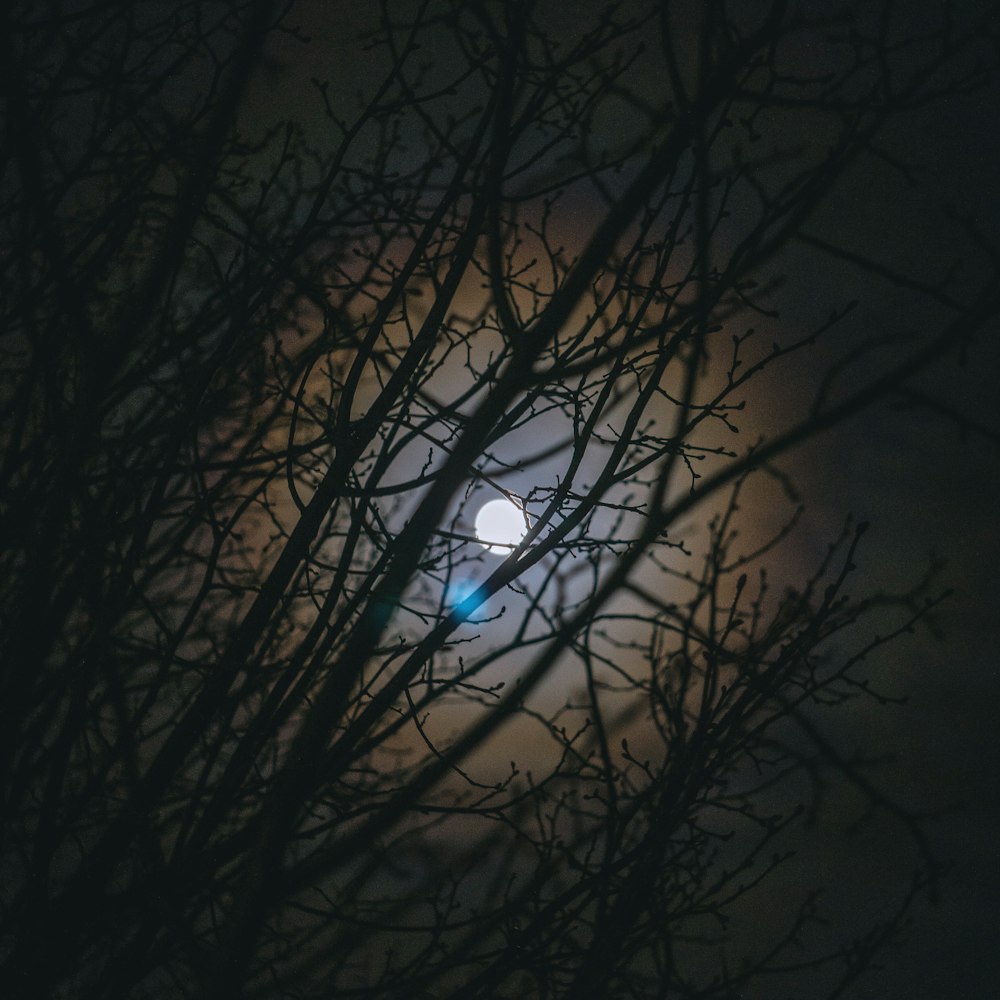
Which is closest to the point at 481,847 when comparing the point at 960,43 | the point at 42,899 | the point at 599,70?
the point at 42,899

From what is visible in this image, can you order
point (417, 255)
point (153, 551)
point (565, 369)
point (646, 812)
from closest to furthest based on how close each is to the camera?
point (417, 255) < point (565, 369) < point (646, 812) < point (153, 551)

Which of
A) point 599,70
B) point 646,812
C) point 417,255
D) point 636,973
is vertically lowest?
point 636,973

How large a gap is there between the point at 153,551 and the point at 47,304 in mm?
1233

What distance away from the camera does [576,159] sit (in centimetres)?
311

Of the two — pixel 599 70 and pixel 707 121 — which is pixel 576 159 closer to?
pixel 599 70

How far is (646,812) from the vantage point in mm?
3223

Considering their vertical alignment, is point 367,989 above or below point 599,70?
below

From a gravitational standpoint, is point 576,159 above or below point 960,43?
below

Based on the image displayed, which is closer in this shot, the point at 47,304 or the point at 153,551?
the point at 47,304

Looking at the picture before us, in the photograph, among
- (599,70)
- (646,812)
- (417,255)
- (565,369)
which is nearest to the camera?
(417,255)

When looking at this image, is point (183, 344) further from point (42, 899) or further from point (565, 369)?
point (42, 899)

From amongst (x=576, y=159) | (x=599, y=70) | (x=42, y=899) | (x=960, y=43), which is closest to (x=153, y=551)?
(x=42, y=899)

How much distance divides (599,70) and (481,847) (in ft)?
10.1

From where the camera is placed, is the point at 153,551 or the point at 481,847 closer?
the point at 481,847
